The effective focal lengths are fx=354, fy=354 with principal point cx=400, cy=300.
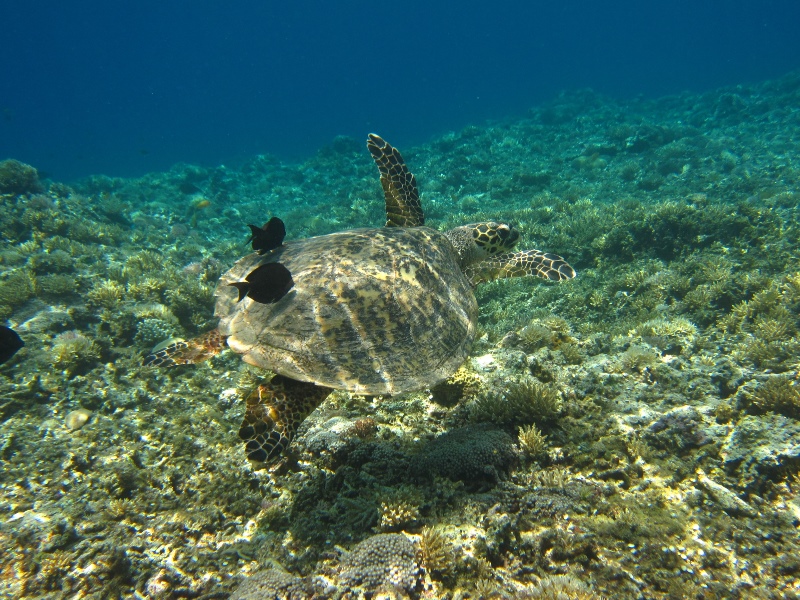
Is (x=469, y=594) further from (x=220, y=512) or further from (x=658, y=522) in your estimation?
(x=220, y=512)

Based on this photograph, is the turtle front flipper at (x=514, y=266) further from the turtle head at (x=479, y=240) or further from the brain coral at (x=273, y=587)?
the brain coral at (x=273, y=587)

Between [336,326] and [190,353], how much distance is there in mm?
1790

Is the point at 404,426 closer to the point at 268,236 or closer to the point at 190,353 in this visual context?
the point at 190,353

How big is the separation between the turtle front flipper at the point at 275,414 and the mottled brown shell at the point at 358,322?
266 mm

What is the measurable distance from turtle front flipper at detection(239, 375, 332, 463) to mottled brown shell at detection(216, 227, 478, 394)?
0.27 metres

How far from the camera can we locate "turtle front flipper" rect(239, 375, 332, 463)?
2.79 m

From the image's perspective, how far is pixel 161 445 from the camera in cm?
428

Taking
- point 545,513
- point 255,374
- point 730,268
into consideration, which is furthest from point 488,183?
point 545,513

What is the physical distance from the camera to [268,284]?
3.21m

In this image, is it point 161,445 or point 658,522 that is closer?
point 658,522

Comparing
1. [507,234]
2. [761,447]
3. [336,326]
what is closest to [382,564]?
[336,326]

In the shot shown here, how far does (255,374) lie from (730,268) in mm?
8774

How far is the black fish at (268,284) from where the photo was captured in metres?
3.09

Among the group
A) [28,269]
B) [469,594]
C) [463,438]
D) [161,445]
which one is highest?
[28,269]
